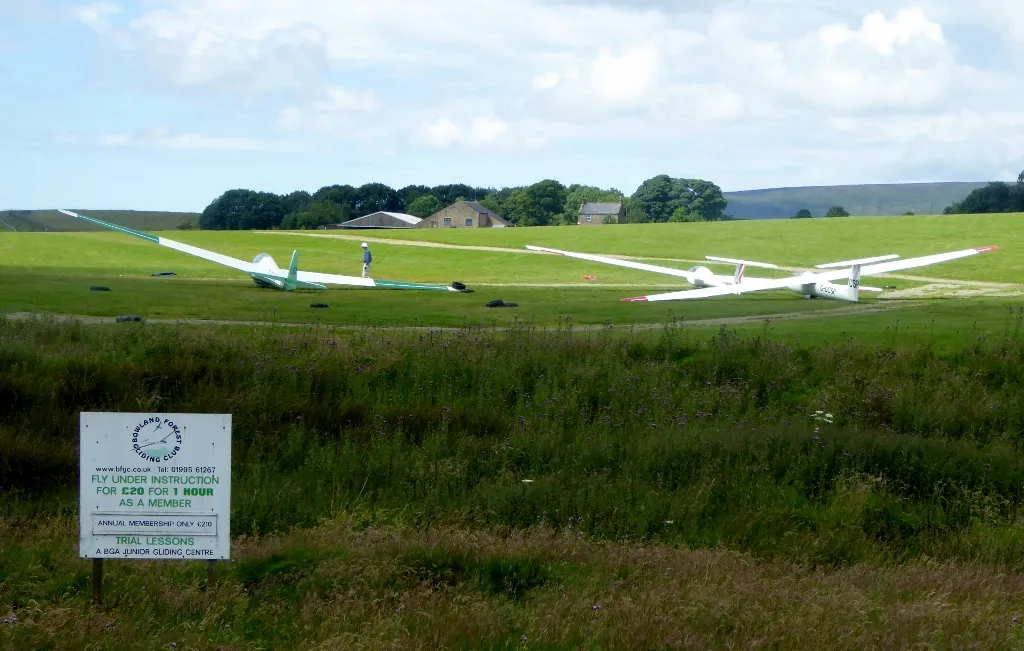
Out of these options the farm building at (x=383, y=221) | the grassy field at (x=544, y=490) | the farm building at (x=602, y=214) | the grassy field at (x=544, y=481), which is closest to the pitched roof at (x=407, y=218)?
the farm building at (x=383, y=221)

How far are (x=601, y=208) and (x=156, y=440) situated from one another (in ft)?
500

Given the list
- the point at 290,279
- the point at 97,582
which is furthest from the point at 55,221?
the point at 97,582

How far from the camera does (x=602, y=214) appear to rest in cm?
Result: 15488

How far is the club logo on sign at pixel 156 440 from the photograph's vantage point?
23.9 ft

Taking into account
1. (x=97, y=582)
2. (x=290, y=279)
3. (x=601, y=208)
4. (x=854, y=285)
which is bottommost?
(x=97, y=582)

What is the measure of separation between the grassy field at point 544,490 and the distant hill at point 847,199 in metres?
130

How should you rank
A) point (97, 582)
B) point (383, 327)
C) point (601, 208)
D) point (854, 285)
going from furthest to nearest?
1. point (601, 208)
2. point (854, 285)
3. point (383, 327)
4. point (97, 582)

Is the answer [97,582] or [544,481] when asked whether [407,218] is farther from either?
[97,582]

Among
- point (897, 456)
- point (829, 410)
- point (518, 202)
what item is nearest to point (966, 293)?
point (829, 410)

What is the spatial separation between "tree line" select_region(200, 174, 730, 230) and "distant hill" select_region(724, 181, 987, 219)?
8.24m

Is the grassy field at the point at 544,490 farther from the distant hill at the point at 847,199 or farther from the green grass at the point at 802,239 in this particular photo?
the distant hill at the point at 847,199

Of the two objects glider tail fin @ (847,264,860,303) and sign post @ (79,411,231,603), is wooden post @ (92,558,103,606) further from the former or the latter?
glider tail fin @ (847,264,860,303)

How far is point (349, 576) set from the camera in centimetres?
834

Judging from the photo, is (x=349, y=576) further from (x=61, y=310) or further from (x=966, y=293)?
(x=966, y=293)
